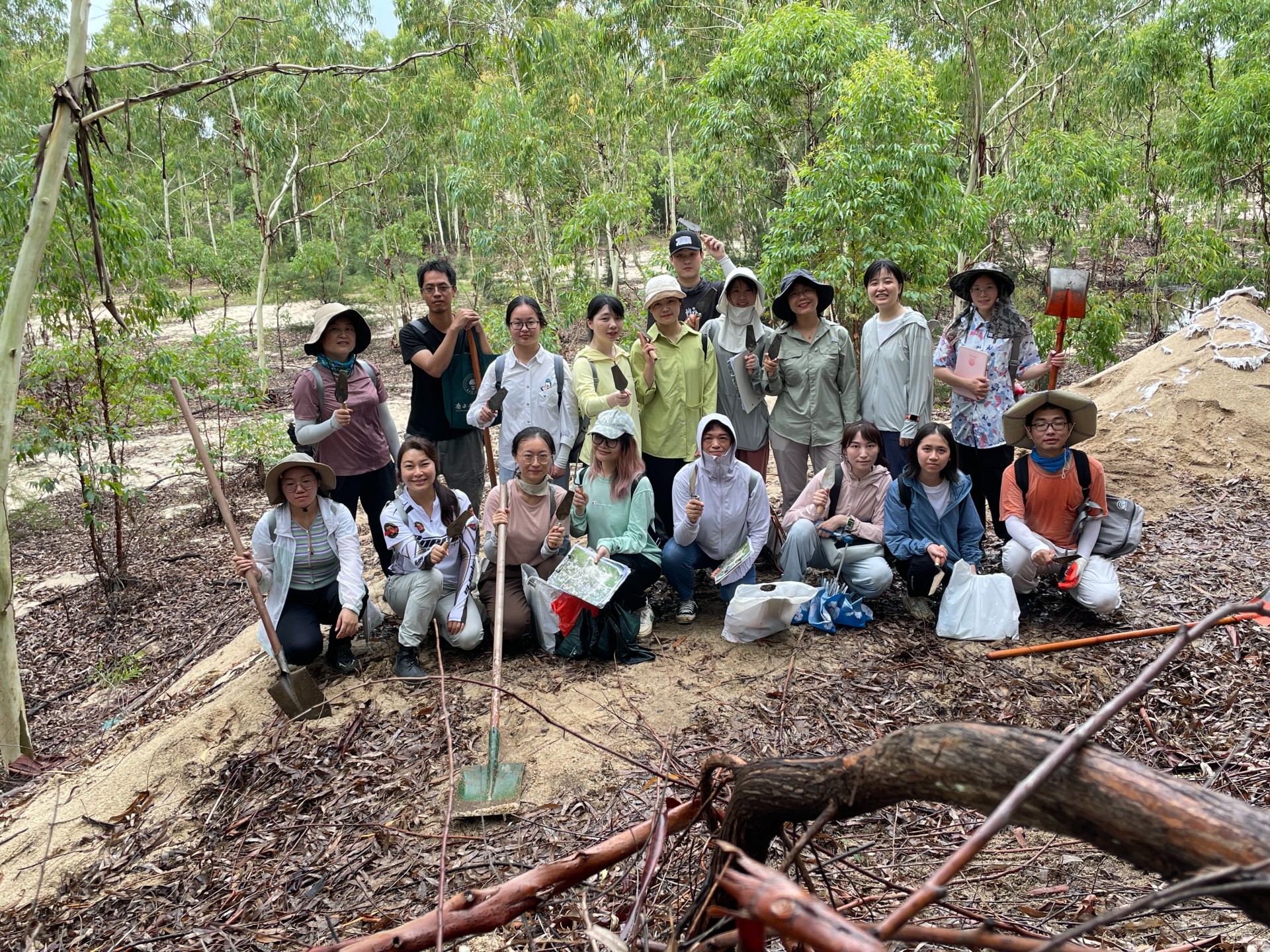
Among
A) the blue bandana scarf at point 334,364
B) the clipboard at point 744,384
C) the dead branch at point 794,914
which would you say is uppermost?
the blue bandana scarf at point 334,364

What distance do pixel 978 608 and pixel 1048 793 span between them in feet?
11.1

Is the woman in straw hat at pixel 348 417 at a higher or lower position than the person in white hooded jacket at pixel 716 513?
higher

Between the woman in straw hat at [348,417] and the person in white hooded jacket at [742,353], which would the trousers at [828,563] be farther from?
the woman in straw hat at [348,417]

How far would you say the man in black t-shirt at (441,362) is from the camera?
4.89 meters

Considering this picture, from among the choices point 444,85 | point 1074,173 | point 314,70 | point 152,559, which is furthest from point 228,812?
point 444,85

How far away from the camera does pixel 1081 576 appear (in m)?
4.33

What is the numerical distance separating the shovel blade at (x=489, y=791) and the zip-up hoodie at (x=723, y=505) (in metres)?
1.69

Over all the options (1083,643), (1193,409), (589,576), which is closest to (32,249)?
(589,576)

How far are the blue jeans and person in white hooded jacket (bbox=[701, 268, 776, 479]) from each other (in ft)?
2.17

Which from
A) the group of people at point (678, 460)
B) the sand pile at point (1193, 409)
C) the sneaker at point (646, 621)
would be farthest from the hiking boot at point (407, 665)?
the sand pile at point (1193, 409)

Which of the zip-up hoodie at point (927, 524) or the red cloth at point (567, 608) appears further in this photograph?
the zip-up hoodie at point (927, 524)

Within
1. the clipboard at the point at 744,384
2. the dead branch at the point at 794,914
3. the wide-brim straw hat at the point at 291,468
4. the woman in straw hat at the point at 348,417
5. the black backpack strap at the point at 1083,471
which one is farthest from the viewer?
the clipboard at the point at 744,384

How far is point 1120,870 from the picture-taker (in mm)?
2688

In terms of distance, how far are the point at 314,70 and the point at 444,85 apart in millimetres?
16708
